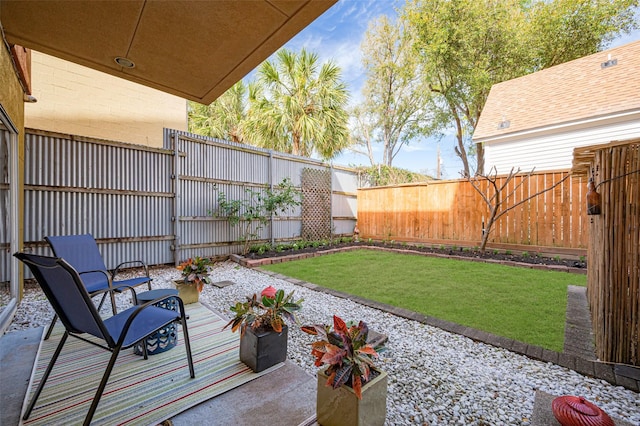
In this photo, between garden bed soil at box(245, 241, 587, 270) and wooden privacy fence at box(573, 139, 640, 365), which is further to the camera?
garden bed soil at box(245, 241, 587, 270)

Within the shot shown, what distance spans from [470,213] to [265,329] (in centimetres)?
595

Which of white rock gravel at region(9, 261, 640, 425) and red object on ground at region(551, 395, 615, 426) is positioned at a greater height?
red object on ground at region(551, 395, 615, 426)

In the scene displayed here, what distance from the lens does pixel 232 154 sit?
5.74m

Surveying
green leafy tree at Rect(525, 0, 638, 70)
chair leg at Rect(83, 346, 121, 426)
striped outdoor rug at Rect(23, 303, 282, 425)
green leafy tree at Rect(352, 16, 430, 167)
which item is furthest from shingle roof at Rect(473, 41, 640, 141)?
chair leg at Rect(83, 346, 121, 426)

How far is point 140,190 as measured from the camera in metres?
4.58

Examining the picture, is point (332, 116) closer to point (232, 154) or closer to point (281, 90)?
point (281, 90)

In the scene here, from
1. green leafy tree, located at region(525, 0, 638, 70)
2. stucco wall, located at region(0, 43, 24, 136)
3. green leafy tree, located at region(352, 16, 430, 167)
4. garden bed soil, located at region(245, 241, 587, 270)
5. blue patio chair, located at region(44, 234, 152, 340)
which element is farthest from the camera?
green leafy tree, located at region(352, 16, 430, 167)

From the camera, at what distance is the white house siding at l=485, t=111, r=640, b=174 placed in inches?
264

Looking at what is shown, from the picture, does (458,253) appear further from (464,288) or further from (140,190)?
(140,190)

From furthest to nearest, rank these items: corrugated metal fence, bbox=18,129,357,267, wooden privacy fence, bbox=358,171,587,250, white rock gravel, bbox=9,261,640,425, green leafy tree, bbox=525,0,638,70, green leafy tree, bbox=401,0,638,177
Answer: green leafy tree, bbox=401,0,638,177, green leafy tree, bbox=525,0,638,70, wooden privacy fence, bbox=358,171,587,250, corrugated metal fence, bbox=18,129,357,267, white rock gravel, bbox=9,261,640,425

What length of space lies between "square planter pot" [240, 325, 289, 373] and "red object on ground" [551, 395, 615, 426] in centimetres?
148

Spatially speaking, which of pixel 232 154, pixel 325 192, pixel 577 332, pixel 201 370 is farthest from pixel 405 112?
pixel 201 370

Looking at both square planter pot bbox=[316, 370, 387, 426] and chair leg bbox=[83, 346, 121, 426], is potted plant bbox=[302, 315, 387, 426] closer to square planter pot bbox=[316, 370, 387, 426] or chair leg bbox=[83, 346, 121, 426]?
square planter pot bbox=[316, 370, 387, 426]

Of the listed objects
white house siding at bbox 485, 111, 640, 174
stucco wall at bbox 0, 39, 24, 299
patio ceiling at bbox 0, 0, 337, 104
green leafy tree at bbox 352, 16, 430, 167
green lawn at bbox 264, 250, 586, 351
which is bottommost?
green lawn at bbox 264, 250, 586, 351
